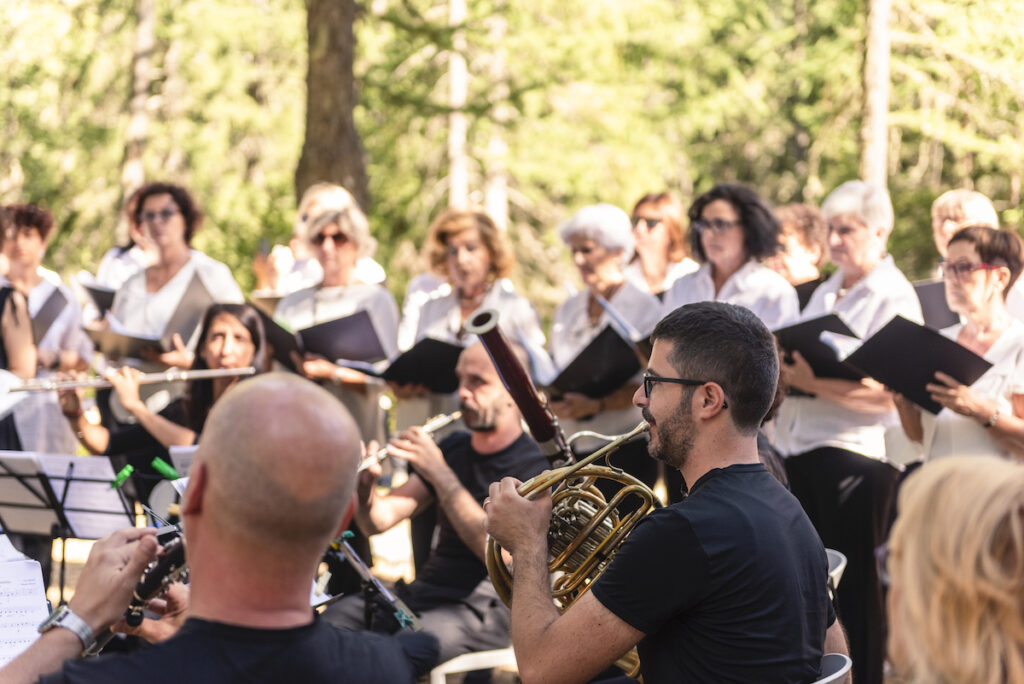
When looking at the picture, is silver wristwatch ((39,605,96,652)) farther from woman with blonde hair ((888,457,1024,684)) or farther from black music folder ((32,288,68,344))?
black music folder ((32,288,68,344))

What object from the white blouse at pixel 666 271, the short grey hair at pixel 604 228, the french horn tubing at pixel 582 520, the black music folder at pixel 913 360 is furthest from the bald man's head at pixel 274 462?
the white blouse at pixel 666 271

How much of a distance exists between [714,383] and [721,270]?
3068 mm

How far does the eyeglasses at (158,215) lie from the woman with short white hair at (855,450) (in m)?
3.58

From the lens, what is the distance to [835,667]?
286 centimetres

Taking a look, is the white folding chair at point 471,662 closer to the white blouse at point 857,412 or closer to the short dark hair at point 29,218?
the white blouse at point 857,412

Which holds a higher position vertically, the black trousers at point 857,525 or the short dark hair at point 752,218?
the short dark hair at point 752,218

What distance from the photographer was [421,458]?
175 inches

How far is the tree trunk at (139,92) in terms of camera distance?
18844mm

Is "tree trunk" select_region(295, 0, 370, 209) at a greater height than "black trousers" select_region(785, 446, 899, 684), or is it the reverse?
"tree trunk" select_region(295, 0, 370, 209)

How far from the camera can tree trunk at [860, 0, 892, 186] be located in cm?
1205

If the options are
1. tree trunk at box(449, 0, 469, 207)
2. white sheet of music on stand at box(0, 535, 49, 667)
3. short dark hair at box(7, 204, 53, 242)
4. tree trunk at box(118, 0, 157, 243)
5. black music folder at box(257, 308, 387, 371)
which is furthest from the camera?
tree trunk at box(449, 0, 469, 207)

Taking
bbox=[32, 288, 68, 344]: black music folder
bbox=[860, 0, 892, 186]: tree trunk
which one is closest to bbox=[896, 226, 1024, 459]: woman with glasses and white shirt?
bbox=[32, 288, 68, 344]: black music folder

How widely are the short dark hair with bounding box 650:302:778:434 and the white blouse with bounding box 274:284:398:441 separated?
3.69 m

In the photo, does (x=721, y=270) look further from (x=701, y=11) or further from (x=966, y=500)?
(x=701, y=11)
